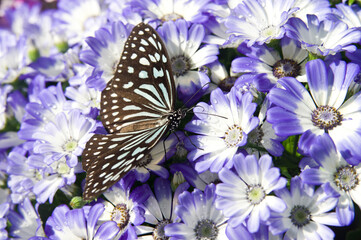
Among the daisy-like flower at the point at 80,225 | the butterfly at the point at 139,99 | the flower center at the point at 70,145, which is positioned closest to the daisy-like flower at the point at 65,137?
the flower center at the point at 70,145

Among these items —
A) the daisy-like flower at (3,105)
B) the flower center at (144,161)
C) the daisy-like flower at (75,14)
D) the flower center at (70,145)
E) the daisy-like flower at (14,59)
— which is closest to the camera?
the flower center at (144,161)

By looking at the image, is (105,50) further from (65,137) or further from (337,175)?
(337,175)

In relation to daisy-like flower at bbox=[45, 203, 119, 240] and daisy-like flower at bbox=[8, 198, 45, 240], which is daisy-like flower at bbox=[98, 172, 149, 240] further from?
daisy-like flower at bbox=[8, 198, 45, 240]

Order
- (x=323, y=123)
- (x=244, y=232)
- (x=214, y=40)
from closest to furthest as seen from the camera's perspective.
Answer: (x=244, y=232) < (x=323, y=123) < (x=214, y=40)

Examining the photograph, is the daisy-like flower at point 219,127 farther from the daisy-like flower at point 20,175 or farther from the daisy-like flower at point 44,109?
the daisy-like flower at point 20,175

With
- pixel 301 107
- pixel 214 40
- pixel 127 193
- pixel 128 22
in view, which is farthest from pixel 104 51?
pixel 301 107

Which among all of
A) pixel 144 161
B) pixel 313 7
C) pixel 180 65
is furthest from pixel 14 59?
pixel 313 7

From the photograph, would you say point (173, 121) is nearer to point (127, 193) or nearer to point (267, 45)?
point (127, 193)
